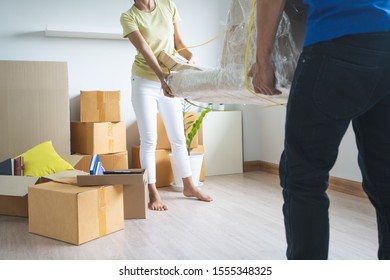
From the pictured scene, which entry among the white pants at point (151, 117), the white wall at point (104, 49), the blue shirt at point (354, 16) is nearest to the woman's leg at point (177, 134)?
the white pants at point (151, 117)

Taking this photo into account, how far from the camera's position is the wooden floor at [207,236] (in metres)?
1.51

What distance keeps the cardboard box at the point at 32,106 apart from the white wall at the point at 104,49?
9.5 inches

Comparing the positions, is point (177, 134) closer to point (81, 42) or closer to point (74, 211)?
point (74, 211)

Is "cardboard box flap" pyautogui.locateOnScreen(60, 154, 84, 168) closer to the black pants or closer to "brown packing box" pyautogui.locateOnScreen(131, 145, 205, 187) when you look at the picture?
"brown packing box" pyautogui.locateOnScreen(131, 145, 205, 187)

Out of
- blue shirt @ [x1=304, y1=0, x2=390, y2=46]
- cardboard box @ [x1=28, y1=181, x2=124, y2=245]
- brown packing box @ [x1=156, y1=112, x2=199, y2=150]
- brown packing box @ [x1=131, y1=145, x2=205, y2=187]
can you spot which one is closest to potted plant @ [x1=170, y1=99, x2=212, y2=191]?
brown packing box @ [x1=156, y1=112, x2=199, y2=150]

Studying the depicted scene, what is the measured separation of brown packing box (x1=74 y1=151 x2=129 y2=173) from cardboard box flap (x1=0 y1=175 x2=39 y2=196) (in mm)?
613

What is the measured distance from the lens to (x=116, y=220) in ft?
5.95

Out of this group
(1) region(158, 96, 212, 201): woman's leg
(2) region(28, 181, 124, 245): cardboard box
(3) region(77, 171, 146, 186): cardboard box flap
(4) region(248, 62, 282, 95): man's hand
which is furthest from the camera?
(1) region(158, 96, 212, 201): woman's leg

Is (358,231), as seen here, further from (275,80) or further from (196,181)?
(196,181)

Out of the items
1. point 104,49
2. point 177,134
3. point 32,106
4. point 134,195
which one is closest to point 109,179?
point 134,195

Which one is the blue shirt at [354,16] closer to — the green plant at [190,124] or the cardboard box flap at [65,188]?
the cardboard box flap at [65,188]

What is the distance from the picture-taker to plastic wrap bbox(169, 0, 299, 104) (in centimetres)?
98

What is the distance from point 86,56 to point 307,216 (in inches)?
97.5
